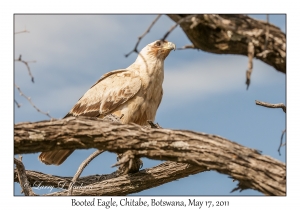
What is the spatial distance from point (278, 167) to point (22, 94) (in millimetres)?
2331

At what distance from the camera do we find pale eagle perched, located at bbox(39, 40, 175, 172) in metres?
5.93

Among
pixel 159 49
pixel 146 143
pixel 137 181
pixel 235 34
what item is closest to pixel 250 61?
pixel 235 34

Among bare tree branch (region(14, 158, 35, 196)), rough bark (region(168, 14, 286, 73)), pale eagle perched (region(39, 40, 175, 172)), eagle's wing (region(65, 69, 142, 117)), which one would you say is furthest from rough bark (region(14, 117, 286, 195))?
eagle's wing (region(65, 69, 142, 117))

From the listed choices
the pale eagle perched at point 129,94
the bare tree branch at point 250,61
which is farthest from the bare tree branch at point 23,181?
the bare tree branch at point 250,61

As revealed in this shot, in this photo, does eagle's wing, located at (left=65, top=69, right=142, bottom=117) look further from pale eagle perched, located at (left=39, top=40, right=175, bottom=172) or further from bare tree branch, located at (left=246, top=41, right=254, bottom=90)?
bare tree branch, located at (left=246, top=41, right=254, bottom=90)

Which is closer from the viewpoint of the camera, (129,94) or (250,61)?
(250,61)

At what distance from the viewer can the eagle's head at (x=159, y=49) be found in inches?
252

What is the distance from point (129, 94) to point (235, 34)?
2729mm

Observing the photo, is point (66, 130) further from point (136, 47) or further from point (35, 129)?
point (136, 47)

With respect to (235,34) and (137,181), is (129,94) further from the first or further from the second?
(235,34)

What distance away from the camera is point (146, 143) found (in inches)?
153

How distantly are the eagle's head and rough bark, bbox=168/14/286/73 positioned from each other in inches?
112
